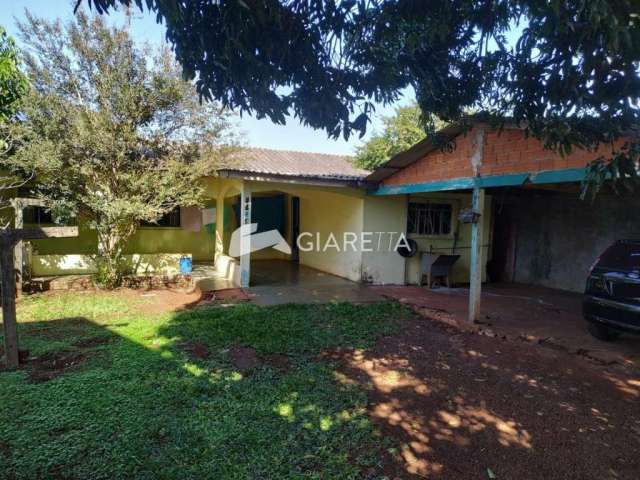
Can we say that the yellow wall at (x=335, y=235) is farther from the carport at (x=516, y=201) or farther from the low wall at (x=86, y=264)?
the carport at (x=516, y=201)

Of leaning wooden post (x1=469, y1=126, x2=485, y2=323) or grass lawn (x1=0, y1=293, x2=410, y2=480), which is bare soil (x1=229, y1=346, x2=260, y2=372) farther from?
leaning wooden post (x1=469, y1=126, x2=485, y2=323)

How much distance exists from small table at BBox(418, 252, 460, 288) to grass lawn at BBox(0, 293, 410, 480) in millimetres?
3734

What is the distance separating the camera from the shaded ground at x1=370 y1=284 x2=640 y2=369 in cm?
534

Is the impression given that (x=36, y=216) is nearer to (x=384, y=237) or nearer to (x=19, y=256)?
(x=19, y=256)

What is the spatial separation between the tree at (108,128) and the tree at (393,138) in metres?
11.1

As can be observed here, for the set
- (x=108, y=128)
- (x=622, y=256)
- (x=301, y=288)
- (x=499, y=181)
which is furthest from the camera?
(x=301, y=288)

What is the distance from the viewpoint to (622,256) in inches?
201

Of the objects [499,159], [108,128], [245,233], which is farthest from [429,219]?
[108,128]

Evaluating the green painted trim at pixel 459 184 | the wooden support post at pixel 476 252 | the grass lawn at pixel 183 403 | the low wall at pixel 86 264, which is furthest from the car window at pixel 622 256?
the low wall at pixel 86 264

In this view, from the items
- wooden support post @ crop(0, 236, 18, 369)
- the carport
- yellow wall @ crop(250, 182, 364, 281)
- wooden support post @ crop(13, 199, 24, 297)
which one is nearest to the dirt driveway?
the carport

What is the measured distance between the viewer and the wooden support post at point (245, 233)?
28.6 ft

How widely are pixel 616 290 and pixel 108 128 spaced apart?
8.82 metres

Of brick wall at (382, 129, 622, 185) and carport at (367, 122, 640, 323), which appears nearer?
brick wall at (382, 129, 622, 185)

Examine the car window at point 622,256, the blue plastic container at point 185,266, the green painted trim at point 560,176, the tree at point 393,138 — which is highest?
the tree at point 393,138
